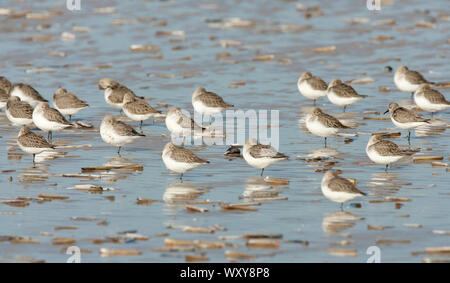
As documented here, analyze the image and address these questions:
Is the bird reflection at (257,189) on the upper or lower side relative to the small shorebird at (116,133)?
lower

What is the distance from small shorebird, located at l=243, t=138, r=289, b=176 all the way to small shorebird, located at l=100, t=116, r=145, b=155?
12.8 feet

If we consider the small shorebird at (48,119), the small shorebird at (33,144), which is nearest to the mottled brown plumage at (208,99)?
the small shorebird at (48,119)

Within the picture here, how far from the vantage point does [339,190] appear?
17172 millimetres

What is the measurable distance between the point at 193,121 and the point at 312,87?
6064 mm

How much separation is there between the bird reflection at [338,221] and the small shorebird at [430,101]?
1137cm

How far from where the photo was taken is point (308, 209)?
17703mm

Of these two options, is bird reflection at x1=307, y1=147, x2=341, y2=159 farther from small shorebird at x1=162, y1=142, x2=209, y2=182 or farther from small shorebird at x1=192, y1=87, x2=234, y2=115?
small shorebird at x1=192, y1=87, x2=234, y2=115

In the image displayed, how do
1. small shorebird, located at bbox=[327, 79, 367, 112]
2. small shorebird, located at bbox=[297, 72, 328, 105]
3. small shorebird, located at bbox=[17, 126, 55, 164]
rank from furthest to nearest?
small shorebird, located at bbox=[297, 72, 328, 105]
small shorebird, located at bbox=[327, 79, 367, 112]
small shorebird, located at bbox=[17, 126, 55, 164]

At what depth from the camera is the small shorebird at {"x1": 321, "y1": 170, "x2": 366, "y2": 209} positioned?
17172mm

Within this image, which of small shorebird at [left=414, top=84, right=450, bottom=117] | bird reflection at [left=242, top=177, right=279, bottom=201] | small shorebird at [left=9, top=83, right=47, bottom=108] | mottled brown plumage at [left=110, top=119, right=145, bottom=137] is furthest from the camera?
small shorebird at [left=9, top=83, right=47, bottom=108]

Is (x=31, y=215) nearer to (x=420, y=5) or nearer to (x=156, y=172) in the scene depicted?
(x=156, y=172)

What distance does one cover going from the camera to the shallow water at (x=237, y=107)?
52.7ft

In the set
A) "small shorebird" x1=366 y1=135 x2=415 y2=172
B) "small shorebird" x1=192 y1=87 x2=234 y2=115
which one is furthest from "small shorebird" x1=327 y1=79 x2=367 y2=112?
"small shorebird" x1=366 y1=135 x2=415 y2=172

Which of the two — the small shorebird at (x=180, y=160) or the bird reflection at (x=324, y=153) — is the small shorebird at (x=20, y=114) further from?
the bird reflection at (x=324, y=153)
